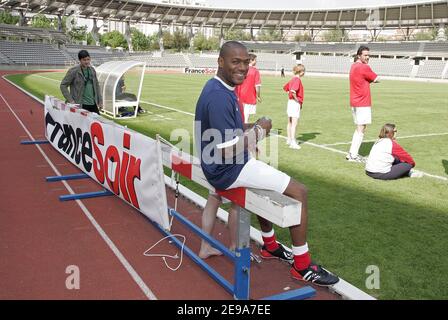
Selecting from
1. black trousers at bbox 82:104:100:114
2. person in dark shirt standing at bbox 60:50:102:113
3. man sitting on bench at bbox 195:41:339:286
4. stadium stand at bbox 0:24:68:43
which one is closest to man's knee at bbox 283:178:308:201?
man sitting on bench at bbox 195:41:339:286

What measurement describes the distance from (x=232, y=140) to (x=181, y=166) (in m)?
1.13

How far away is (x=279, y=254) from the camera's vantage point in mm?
4094

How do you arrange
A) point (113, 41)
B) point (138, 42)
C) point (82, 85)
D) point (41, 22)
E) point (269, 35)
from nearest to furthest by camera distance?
point (82, 85)
point (269, 35)
point (113, 41)
point (41, 22)
point (138, 42)

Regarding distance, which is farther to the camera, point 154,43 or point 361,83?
point 154,43

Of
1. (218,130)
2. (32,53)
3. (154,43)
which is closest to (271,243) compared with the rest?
(218,130)

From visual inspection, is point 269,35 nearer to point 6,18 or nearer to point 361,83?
point 6,18

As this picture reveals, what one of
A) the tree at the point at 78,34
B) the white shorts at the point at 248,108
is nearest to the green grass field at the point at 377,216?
the white shorts at the point at 248,108

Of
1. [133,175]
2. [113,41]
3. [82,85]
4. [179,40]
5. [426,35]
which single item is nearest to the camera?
[133,175]

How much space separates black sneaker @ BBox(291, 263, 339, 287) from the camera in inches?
139

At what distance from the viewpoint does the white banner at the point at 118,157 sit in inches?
173

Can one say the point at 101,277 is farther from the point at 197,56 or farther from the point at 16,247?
the point at 197,56

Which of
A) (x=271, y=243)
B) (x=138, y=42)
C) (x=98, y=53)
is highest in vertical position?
(x=138, y=42)

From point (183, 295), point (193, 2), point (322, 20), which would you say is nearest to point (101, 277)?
point (183, 295)

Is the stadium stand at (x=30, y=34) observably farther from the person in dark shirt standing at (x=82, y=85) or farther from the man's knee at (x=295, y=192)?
the man's knee at (x=295, y=192)
